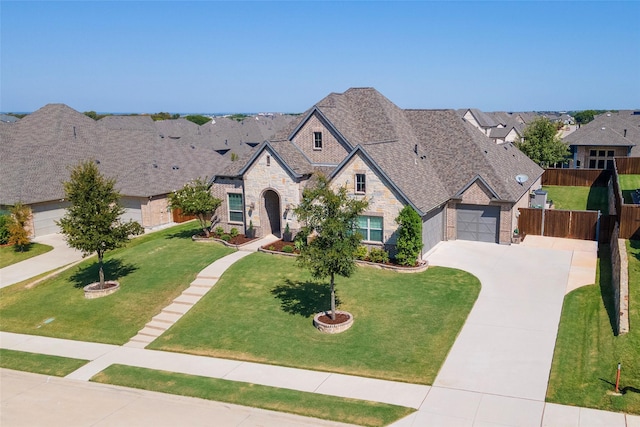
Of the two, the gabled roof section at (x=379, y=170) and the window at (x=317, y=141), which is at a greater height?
the window at (x=317, y=141)

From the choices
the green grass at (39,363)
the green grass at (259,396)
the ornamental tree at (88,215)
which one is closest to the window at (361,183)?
the ornamental tree at (88,215)

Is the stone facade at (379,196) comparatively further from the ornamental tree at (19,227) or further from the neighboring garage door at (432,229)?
the ornamental tree at (19,227)

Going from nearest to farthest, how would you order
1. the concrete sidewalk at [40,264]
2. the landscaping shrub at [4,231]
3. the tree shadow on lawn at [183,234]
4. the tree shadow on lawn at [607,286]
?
the tree shadow on lawn at [607,286], the concrete sidewalk at [40,264], the tree shadow on lawn at [183,234], the landscaping shrub at [4,231]

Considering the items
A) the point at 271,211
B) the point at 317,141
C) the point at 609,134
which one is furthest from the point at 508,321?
the point at 609,134

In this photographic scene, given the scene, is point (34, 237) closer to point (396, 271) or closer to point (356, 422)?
point (396, 271)

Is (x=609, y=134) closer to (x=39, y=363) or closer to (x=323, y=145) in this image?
(x=323, y=145)

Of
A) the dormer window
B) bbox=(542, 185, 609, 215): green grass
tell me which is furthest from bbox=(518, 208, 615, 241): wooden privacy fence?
the dormer window
